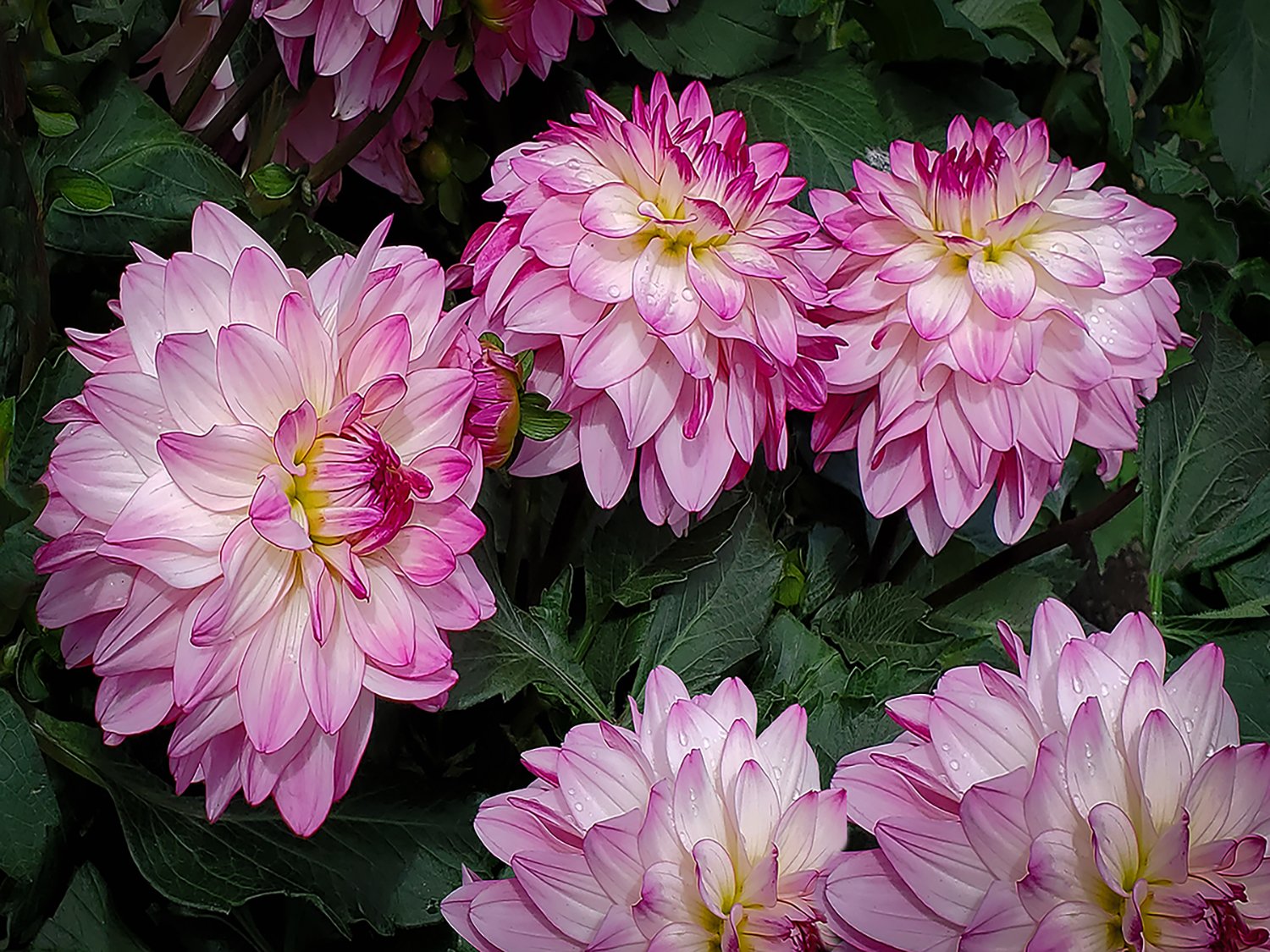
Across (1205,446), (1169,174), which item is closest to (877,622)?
(1205,446)

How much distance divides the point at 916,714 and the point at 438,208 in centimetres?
40

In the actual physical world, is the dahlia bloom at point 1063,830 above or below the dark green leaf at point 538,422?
below

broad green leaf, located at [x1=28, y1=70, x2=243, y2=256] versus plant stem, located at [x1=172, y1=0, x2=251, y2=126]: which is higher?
plant stem, located at [x1=172, y1=0, x2=251, y2=126]

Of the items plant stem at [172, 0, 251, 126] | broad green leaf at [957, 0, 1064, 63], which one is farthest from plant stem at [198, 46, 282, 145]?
broad green leaf at [957, 0, 1064, 63]

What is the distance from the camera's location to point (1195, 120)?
34.8 inches

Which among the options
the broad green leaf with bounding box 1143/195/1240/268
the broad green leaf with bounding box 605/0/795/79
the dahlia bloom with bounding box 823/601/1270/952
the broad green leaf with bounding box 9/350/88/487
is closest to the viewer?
the dahlia bloom with bounding box 823/601/1270/952

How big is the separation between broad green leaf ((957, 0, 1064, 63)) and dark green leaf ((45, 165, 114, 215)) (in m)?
0.45

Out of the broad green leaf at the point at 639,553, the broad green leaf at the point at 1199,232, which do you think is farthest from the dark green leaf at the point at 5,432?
the broad green leaf at the point at 1199,232

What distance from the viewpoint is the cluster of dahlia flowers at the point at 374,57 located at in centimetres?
46

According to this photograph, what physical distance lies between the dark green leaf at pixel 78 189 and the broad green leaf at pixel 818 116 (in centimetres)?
31

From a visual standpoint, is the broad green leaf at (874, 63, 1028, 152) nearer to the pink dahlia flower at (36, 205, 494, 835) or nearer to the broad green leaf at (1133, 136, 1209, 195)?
the broad green leaf at (1133, 136, 1209, 195)

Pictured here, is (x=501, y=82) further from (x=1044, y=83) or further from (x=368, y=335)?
(x=1044, y=83)

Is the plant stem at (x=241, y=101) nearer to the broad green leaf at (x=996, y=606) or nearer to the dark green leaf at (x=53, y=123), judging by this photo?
the dark green leaf at (x=53, y=123)

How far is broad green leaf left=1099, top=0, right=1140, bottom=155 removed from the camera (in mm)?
620
